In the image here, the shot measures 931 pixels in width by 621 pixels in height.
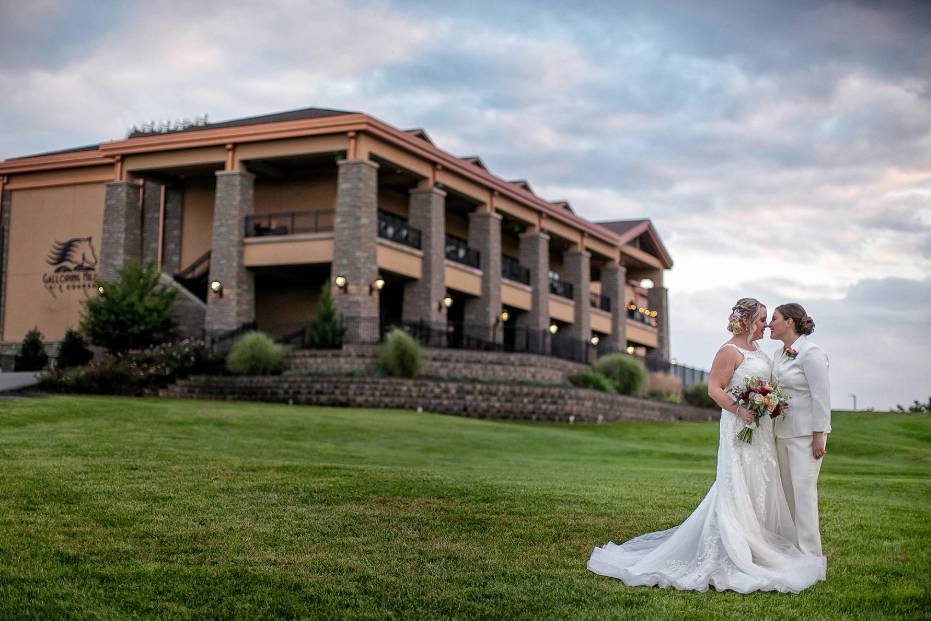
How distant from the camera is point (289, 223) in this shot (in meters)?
38.8

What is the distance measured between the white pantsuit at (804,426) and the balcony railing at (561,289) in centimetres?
4059

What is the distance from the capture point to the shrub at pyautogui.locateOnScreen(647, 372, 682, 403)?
40.3m

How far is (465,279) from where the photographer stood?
40906 mm

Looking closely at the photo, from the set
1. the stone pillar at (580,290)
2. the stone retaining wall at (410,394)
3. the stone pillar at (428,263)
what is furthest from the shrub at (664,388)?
the stone retaining wall at (410,394)

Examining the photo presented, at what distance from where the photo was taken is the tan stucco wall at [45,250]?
132 feet

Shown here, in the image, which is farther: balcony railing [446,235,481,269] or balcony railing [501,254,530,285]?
balcony railing [501,254,530,285]

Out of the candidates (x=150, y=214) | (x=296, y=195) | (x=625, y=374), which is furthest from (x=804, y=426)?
(x=150, y=214)

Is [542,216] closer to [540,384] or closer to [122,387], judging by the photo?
[540,384]

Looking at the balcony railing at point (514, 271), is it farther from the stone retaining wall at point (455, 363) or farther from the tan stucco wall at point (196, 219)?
the tan stucco wall at point (196, 219)

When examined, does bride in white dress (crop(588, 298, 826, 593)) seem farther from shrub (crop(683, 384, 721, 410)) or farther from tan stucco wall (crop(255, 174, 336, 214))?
shrub (crop(683, 384, 721, 410))

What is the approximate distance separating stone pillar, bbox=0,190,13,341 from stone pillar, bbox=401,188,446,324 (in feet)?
57.6

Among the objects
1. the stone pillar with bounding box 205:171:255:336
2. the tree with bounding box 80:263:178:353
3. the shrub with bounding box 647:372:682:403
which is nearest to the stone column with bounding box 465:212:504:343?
the shrub with bounding box 647:372:682:403

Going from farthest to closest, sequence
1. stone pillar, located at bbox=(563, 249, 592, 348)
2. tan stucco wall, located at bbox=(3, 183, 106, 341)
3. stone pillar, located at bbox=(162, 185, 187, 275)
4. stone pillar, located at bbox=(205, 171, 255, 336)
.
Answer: stone pillar, located at bbox=(563, 249, 592, 348) < stone pillar, located at bbox=(162, 185, 187, 275) < tan stucco wall, located at bbox=(3, 183, 106, 341) < stone pillar, located at bbox=(205, 171, 255, 336)

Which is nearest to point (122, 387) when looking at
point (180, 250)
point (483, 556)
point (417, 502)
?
point (180, 250)
